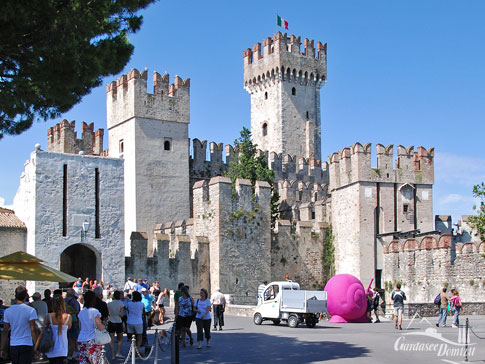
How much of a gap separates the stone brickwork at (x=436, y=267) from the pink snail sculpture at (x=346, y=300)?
20.4ft

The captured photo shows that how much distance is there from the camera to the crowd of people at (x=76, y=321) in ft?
42.1

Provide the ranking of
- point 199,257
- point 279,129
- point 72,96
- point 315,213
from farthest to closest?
point 279,129
point 315,213
point 199,257
point 72,96

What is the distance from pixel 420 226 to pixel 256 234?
8.19 meters

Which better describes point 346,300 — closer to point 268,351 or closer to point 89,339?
point 268,351

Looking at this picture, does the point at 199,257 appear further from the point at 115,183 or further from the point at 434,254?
the point at 434,254

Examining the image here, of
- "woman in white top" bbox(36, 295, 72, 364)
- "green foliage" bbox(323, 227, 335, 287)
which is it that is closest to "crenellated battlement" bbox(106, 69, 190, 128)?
"green foliage" bbox(323, 227, 335, 287)

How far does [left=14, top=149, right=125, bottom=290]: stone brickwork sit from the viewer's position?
32.1 m

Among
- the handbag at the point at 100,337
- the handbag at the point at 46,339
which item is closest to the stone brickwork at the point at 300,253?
the handbag at the point at 100,337

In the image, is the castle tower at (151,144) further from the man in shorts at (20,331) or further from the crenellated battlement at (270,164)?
the man in shorts at (20,331)

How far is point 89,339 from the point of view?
14.5 meters

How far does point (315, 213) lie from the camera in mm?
41531

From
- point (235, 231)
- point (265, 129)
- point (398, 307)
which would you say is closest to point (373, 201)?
point (235, 231)

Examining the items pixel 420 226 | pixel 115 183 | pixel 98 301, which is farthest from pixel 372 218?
pixel 98 301

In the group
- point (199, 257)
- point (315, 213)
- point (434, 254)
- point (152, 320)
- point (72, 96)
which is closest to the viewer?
point (72, 96)
